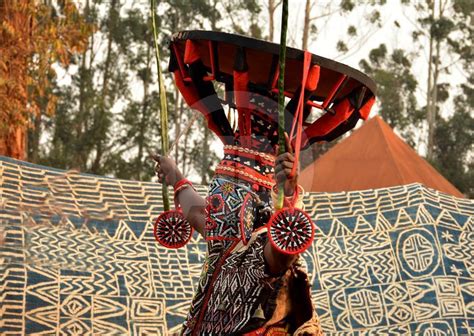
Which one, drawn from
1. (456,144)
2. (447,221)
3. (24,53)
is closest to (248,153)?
(447,221)

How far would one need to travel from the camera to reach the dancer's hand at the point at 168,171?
3156 millimetres

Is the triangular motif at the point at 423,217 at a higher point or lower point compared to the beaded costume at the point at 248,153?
higher

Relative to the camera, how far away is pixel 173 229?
126 inches

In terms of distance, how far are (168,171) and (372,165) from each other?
18.6ft

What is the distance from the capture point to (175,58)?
3.15 metres

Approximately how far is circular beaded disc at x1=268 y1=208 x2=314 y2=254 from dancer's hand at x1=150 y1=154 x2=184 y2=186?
2.59 ft

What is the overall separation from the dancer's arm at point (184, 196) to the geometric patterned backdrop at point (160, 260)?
7.08 feet

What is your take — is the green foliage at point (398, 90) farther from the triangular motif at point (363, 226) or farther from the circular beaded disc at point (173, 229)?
the circular beaded disc at point (173, 229)

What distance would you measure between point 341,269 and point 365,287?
0.20 meters

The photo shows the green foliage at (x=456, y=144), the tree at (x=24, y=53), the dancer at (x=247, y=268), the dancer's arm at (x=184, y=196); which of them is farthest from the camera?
the green foliage at (x=456, y=144)

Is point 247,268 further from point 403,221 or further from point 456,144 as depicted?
point 456,144

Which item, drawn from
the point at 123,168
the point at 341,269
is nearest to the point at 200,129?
the point at 123,168

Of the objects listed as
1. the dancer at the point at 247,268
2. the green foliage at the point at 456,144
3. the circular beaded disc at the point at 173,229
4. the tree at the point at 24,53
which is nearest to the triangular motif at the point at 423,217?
the tree at the point at 24,53

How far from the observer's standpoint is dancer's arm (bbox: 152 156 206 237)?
3133mm
